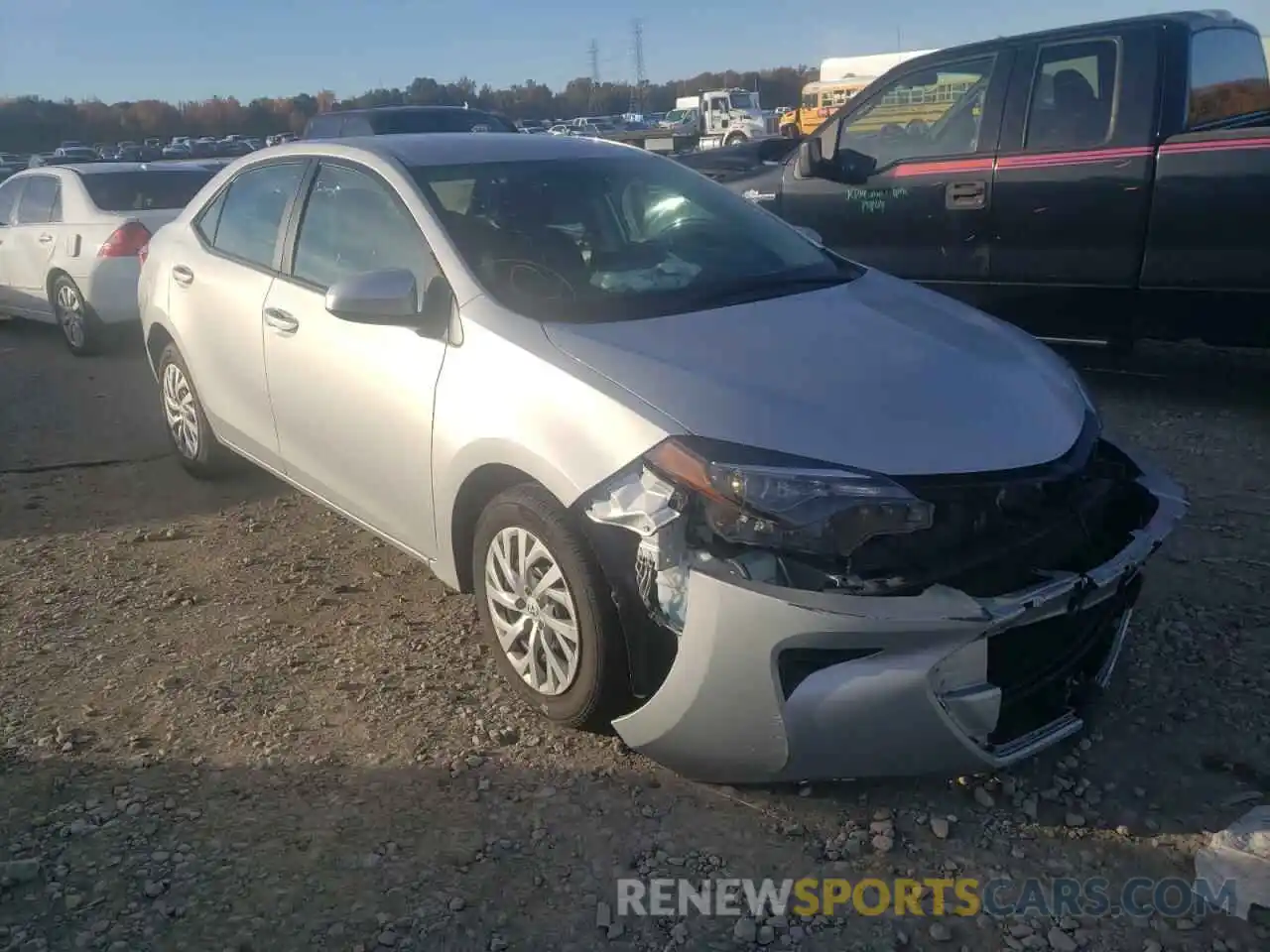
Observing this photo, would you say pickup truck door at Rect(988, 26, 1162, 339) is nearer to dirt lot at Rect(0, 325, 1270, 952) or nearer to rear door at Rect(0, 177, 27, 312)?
dirt lot at Rect(0, 325, 1270, 952)

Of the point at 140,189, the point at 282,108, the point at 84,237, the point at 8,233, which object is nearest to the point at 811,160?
the point at 140,189

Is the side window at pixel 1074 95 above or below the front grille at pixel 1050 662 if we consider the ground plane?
above

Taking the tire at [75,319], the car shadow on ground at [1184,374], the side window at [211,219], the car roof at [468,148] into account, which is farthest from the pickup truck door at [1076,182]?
the tire at [75,319]

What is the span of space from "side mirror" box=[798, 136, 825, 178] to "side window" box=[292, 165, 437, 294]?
342 cm

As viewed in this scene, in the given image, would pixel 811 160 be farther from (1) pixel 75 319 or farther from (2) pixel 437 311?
(1) pixel 75 319

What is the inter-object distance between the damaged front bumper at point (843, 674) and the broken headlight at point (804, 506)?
0.11 m

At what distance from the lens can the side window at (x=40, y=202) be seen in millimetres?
8883

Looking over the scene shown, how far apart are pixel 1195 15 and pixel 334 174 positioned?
4.74m

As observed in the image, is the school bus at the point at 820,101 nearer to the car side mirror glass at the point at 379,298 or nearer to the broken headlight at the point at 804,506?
the car side mirror glass at the point at 379,298

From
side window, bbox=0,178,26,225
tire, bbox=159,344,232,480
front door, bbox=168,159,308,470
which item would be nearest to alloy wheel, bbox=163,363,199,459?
tire, bbox=159,344,232,480

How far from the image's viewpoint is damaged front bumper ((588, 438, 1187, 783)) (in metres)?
2.45

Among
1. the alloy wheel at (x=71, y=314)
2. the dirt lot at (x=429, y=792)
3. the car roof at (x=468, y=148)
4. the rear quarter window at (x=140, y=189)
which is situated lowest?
the dirt lot at (x=429, y=792)

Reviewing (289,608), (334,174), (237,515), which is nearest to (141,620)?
(289,608)

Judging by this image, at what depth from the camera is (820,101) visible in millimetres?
32562
